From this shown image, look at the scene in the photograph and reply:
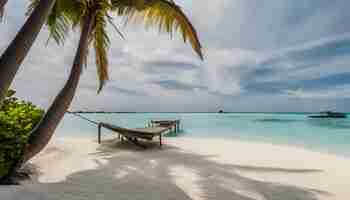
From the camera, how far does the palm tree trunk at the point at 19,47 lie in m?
2.05

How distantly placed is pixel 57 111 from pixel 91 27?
61.9 inches

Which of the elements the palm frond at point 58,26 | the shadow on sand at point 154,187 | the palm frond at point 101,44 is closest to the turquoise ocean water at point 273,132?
the shadow on sand at point 154,187

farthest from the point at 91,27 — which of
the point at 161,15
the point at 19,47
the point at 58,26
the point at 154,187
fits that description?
the point at 154,187

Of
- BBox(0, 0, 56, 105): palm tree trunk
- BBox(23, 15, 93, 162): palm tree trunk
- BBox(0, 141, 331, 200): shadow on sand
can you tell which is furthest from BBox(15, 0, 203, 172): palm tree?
BBox(0, 0, 56, 105): palm tree trunk

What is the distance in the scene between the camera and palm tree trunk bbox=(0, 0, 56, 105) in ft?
6.74

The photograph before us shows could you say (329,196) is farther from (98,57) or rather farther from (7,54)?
(98,57)

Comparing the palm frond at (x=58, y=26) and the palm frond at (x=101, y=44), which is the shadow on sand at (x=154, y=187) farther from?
the palm frond at (x=58, y=26)

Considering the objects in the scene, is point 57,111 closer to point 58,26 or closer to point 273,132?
point 58,26

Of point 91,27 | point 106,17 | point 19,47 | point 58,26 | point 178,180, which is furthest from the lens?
point 58,26

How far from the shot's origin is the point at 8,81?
2070 millimetres

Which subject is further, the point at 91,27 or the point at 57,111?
the point at 91,27

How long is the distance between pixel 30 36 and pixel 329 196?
4137 mm

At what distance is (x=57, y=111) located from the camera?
319 cm

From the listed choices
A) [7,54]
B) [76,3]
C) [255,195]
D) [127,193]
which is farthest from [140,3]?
[255,195]
